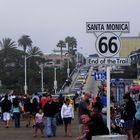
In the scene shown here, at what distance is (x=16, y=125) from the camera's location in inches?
1286

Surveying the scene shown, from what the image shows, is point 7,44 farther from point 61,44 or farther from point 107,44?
point 107,44

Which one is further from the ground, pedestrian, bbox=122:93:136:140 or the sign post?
the sign post

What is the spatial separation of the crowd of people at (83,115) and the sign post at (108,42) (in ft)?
2.17

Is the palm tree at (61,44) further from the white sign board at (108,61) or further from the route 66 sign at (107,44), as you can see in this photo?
the route 66 sign at (107,44)

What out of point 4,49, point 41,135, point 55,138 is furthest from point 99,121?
point 4,49

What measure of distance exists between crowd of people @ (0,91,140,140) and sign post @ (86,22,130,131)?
0.66m

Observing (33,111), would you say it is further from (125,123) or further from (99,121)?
(99,121)

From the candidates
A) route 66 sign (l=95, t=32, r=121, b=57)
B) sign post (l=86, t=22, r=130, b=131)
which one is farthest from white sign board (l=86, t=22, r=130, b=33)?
route 66 sign (l=95, t=32, r=121, b=57)

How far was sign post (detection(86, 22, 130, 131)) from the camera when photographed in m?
14.7

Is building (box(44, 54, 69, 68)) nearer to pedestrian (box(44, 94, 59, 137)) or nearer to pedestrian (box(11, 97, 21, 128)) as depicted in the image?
pedestrian (box(11, 97, 21, 128))

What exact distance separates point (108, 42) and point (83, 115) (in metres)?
2.61

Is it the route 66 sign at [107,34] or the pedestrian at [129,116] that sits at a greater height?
the route 66 sign at [107,34]

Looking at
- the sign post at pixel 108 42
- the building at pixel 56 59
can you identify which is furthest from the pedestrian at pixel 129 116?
the building at pixel 56 59

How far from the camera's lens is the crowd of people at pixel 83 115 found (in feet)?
47.1
